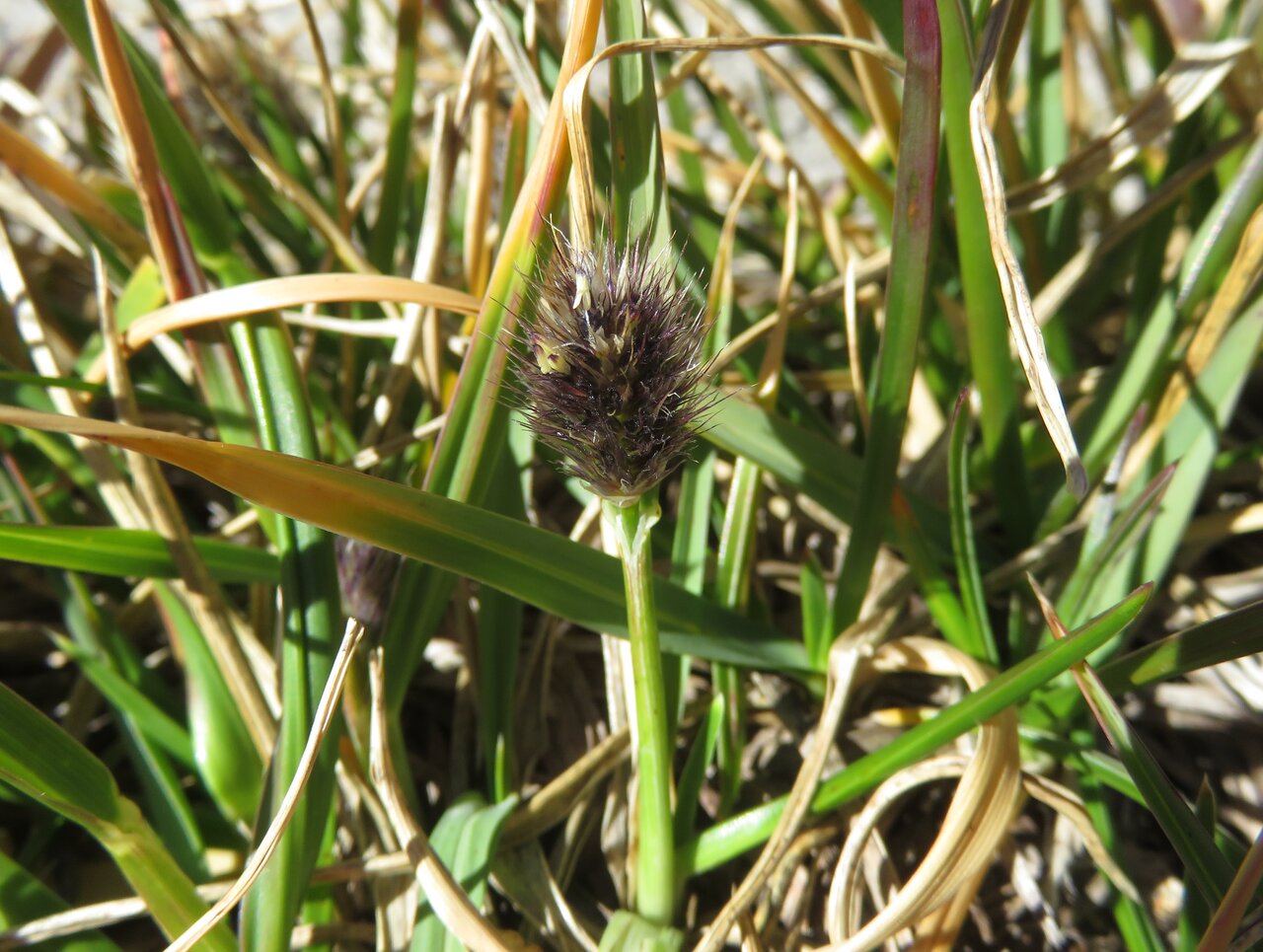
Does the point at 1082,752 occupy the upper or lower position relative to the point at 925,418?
lower

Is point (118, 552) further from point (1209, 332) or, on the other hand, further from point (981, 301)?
point (1209, 332)

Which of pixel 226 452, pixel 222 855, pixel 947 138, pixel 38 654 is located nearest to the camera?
pixel 226 452

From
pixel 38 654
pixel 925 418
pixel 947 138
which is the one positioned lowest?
pixel 38 654

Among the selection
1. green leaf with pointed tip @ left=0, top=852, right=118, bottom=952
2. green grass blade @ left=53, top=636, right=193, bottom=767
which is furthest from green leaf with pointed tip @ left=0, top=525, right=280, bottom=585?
green leaf with pointed tip @ left=0, top=852, right=118, bottom=952

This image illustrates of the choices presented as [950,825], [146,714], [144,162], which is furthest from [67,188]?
[950,825]

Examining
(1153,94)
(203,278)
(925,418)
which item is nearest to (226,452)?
(203,278)

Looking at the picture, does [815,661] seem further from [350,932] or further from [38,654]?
[38,654]

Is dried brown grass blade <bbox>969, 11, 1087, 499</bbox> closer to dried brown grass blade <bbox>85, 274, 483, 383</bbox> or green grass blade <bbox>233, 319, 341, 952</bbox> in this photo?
dried brown grass blade <bbox>85, 274, 483, 383</bbox>
